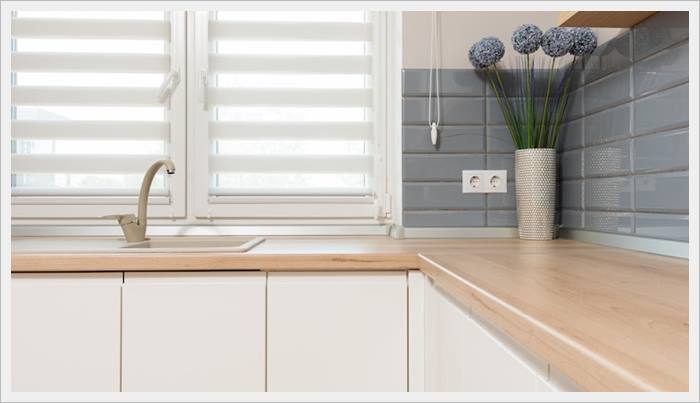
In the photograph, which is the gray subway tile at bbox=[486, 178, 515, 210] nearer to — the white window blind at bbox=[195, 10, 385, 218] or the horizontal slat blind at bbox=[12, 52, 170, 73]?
the white window blind at bbox=[195, 10, 385, 218]

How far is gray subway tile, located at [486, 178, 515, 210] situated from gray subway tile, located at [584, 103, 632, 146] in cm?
30

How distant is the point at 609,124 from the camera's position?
138 centimetres

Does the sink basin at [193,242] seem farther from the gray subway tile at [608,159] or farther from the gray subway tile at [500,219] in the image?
the gray subway tile at [608,159]

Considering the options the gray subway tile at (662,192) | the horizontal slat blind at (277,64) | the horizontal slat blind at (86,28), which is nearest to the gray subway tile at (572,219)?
the gray subway tile at (662,192)

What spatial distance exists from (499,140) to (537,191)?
0.25 m

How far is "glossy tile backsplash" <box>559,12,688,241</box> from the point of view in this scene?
3.57 ft

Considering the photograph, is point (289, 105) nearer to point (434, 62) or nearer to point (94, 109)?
point (434, 62)

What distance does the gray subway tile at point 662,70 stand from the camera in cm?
107

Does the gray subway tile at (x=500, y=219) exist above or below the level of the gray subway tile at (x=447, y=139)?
below

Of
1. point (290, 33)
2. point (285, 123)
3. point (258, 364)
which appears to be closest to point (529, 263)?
point (258, 364)

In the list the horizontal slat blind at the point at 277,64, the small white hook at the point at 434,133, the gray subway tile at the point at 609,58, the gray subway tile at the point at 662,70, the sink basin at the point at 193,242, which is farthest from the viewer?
the horizontal slat blind at the point at 277,64

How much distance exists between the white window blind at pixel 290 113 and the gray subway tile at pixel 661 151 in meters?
0.86

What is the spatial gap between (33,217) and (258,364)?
3.74 ft

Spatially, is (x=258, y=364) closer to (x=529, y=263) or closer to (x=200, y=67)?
(x=529, y=263)
